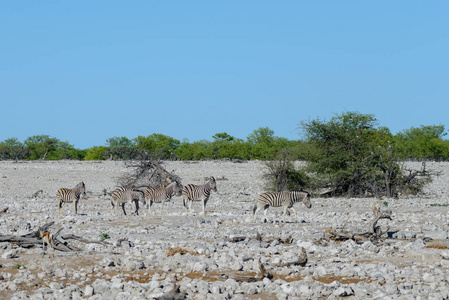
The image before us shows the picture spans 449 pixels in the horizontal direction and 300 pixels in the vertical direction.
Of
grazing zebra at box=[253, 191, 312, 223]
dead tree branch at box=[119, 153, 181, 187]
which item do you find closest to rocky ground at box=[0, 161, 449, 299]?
grazing zebra at box=[253, 191, 312, 223]

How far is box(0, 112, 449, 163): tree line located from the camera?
28.2m

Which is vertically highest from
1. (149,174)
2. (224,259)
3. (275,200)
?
(149,174)

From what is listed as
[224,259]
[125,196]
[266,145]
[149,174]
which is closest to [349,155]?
[149,174]

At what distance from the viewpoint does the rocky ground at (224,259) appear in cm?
890

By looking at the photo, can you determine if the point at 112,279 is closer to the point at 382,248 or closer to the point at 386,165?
the point at 382,248

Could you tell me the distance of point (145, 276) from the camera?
988 centimetres

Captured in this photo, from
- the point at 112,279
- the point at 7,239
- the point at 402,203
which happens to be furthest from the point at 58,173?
the point at 112,279

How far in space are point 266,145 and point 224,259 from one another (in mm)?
58348

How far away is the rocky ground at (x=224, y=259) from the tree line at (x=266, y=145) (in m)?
9.06

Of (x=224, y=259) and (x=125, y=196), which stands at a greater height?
(x=125, y=196)

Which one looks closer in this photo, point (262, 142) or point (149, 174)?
point (149, 174)

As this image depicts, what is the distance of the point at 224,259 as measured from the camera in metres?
10.8

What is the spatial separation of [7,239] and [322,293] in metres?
5.93

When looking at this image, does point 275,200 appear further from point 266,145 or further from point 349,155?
point 266,145
